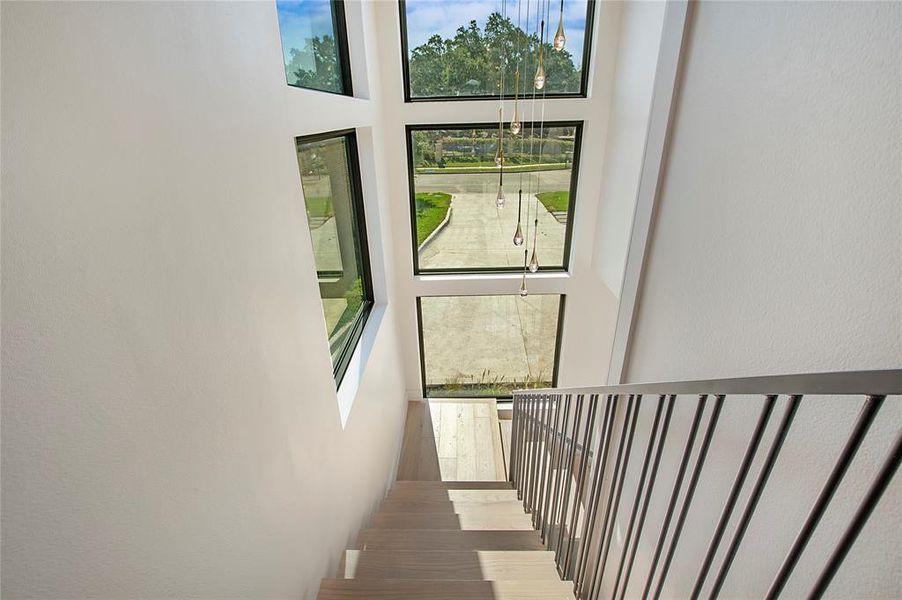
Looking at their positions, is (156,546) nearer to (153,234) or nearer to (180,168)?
(153,234)

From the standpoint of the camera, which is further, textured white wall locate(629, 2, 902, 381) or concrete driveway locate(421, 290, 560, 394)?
concrete driveway locate(421, 290, 560, 394)

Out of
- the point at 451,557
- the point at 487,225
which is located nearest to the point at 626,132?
the point at 487,225

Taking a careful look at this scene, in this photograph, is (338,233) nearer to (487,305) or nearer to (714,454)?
(487,305)

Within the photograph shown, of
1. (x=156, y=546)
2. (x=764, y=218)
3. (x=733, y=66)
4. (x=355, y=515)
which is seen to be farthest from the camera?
(x=355, y=515)

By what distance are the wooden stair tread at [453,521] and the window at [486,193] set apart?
2.46 m

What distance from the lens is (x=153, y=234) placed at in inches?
35.9

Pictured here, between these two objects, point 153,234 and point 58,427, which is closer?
point 58,427

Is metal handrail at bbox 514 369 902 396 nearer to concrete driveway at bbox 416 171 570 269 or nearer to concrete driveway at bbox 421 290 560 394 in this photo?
concrete driveway at bbox 416 171 570 269

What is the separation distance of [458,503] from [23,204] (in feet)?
10.3

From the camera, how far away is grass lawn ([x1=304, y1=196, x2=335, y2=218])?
252cm

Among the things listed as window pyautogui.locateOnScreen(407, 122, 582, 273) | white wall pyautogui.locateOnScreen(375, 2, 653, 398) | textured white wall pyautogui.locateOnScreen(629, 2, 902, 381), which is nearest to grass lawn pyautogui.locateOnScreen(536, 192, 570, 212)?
window pyautogui.locateOnScreen(407, 122, 582, 273)

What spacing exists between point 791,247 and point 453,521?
8.22 ft

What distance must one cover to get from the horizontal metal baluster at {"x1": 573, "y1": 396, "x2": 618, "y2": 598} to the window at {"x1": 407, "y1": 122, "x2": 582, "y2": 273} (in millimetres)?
2797

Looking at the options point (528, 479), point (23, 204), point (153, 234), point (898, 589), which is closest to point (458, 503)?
point (528, 479)
